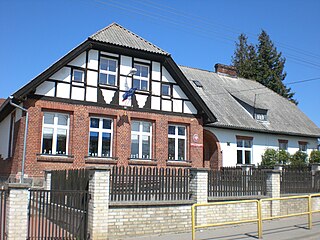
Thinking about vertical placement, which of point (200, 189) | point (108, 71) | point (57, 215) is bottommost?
point (57, 215)

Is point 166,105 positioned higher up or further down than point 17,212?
higher up

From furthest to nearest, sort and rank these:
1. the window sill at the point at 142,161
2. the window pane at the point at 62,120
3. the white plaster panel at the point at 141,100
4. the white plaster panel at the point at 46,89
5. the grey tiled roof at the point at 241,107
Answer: the grey tiled roof at the point at 241,107 → the white plaster panel at the point at 141,100 → the window sill at the point at 142,161 → the window pane at the point at 62,120 → the white plaster panel at the point at 46,89

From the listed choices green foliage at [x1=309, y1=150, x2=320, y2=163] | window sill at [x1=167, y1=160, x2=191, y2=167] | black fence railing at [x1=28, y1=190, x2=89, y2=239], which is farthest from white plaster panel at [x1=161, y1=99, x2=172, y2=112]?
green foliage at [x1=309, y1=150, x2=320, y2=163]

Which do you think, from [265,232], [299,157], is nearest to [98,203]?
[265,232]

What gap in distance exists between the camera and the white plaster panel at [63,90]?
17578mm

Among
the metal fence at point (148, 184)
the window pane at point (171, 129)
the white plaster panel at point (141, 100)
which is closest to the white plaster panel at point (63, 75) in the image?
the white plaster panel at point (141, 100)

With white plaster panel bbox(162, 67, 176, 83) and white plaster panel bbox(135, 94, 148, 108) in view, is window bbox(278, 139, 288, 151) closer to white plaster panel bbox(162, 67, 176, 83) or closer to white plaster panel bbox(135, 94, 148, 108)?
white plaster panel bbox(162, 67, 176, 83)

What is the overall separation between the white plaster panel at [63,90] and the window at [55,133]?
3.03 ft

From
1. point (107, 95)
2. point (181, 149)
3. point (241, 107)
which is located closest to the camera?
point (107, 95)

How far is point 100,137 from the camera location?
18.5m

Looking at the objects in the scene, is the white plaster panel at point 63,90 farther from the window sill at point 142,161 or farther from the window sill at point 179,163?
the window sill at point 179,163

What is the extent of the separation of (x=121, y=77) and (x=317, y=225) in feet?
37.6

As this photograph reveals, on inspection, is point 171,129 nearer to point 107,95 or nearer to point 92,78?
point 107,95

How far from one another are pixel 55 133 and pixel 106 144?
260 centimetres
